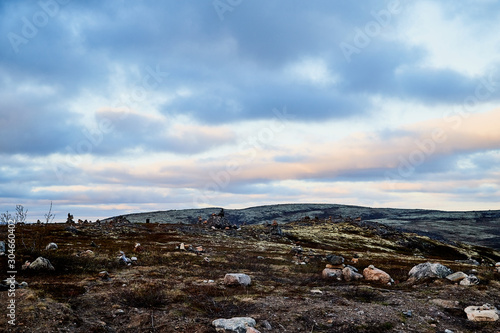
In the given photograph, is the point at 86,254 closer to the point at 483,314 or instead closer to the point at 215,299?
the point at 215,299

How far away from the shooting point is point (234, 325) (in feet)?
43.2

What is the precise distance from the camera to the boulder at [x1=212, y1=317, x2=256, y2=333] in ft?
42.5

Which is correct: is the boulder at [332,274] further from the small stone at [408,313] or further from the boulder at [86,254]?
the boulder at [86,254]

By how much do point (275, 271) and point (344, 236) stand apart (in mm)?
61416

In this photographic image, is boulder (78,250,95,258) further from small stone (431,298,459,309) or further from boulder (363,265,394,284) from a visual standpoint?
small stone (431,298,459,309)

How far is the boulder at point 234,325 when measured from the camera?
13.0 m

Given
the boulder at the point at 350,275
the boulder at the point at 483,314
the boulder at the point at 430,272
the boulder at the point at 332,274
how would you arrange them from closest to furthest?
the boulder at the point at 483,314, the boulder at the point at 430,272, the boulder at the point at 350,275, the boulder at the point at 332,274

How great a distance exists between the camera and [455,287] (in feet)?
72.1

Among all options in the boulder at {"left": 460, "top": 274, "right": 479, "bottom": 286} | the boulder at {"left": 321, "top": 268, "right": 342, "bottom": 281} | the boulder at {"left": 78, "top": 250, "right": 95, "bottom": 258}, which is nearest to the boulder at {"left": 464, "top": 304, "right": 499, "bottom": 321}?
the boulder at {"left": 460, "top": 274, "right": 479, "bottom": 286}

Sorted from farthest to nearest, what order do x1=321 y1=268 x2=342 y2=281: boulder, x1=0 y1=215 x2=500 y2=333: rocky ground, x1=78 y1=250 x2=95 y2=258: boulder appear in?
1. x1=78 y1=250 x2=95 y2=258: boulder
2. x1=321 y1=268 x2=342 y2=281: boulder
3. x1=0 y1=215 x2=500 y2=333: rocky ground

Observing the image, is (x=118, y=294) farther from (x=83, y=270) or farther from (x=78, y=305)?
(x=83, y=270)

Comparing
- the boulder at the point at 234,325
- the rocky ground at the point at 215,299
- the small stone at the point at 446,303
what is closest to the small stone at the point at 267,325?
the rocky ground at the point at 215,299

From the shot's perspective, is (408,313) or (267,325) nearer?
(267,325)

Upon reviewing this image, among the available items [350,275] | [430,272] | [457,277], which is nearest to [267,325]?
[350,275]
